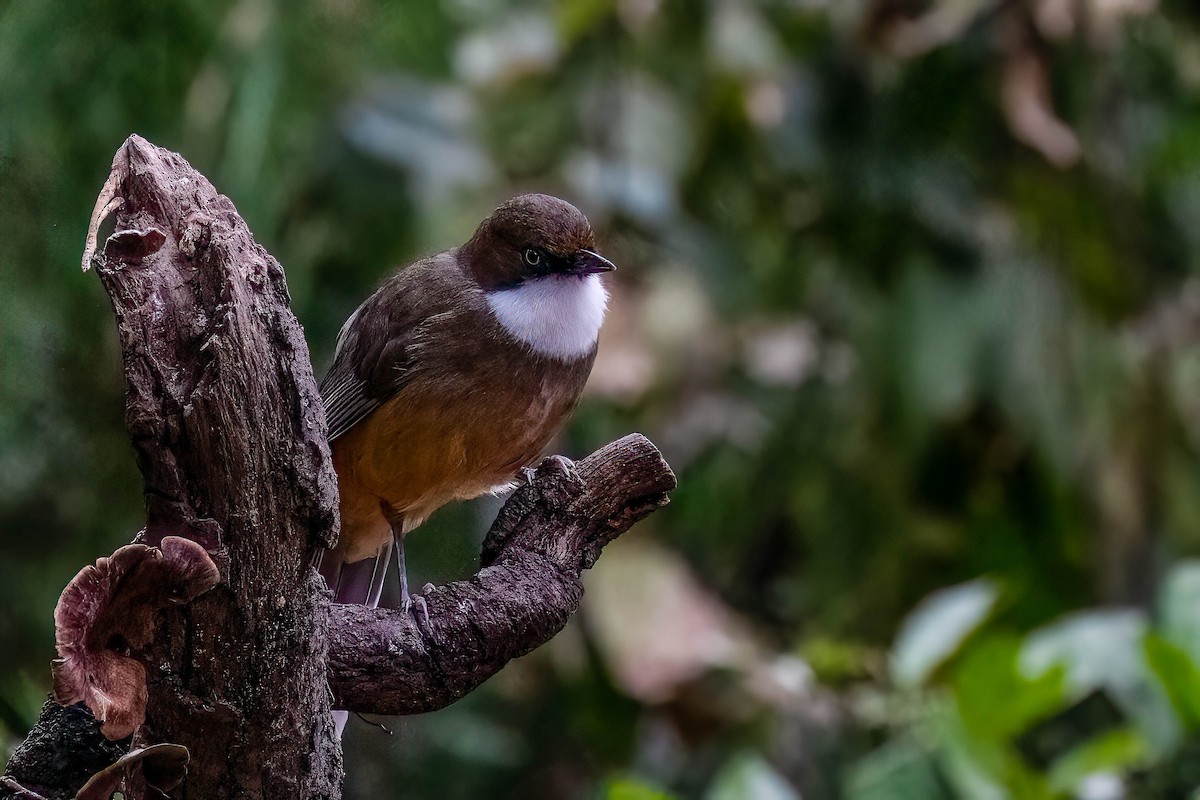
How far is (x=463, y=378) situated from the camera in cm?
250

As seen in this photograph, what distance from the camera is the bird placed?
97.6 inches

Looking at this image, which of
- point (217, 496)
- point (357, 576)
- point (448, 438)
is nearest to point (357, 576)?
point (357, 576)

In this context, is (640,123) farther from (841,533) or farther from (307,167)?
(841,533)

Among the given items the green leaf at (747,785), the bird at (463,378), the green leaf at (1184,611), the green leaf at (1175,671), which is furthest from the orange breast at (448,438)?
the green leaf at (1184,611)

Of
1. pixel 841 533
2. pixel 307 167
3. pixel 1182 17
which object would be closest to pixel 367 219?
pixel 307 167

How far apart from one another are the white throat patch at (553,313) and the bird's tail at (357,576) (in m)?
0.54

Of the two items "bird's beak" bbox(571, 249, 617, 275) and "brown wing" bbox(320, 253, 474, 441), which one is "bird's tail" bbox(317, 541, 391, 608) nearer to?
"brown wing" bbox(320, 253, 474, 441)

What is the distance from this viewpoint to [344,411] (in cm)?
260

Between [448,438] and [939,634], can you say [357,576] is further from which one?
[939,634]

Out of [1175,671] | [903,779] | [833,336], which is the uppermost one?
[833,336]

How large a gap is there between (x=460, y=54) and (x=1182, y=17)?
2.76 metres

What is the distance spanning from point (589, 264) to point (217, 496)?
1205mm

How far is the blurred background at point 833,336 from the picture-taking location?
3.54m

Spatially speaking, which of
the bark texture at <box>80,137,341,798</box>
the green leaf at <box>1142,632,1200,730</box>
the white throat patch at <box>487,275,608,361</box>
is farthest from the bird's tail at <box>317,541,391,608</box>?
the green leaf at <box>1142,632,1200,730</box>
